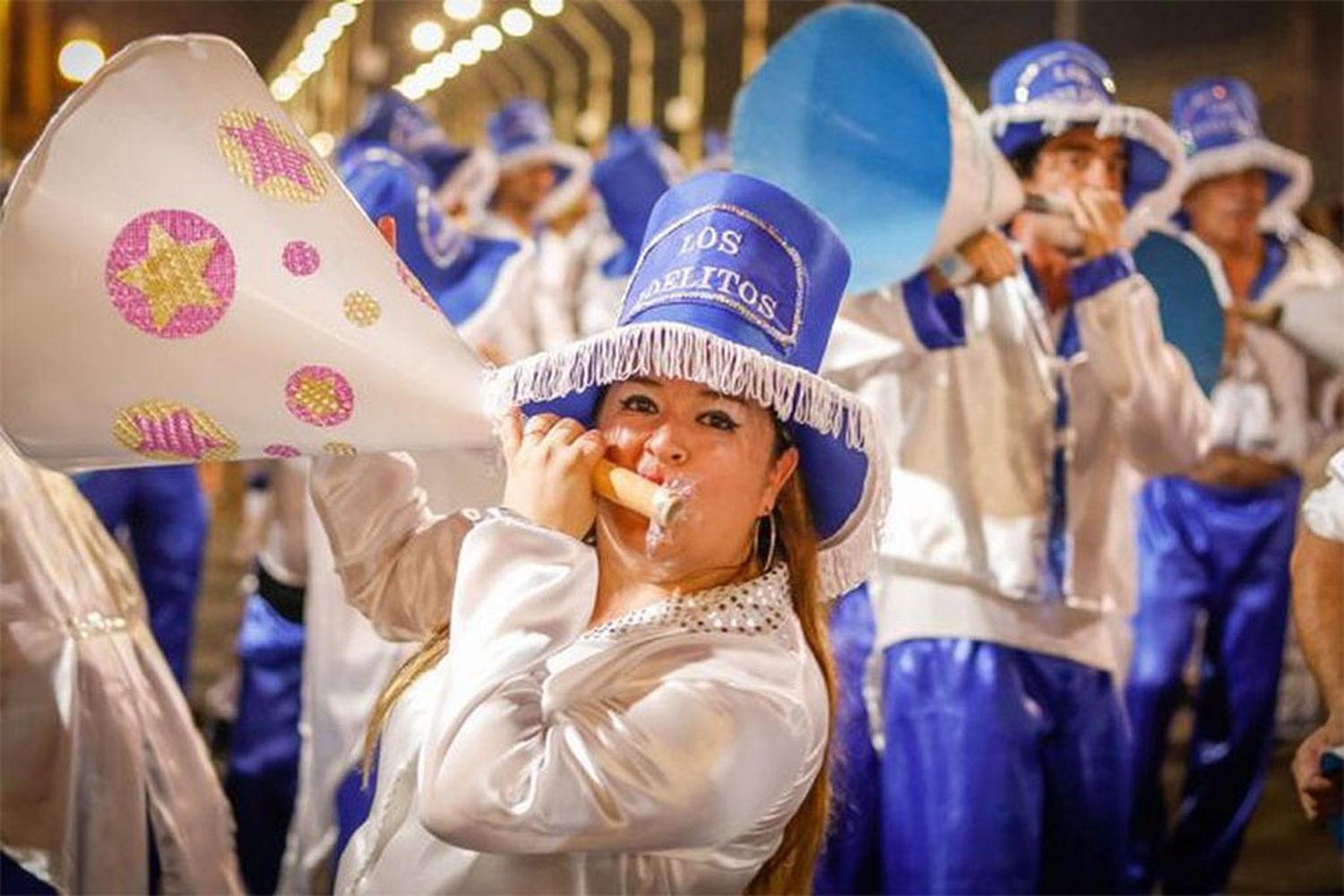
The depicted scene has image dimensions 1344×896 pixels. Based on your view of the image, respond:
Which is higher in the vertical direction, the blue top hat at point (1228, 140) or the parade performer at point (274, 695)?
the blue top hat at point (1228, 140)

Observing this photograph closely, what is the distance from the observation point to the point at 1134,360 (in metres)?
4.07

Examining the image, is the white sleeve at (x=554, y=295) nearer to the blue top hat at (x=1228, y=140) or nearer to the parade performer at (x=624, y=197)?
the parade performer at (x=624, y=197)

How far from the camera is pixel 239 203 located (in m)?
2.42

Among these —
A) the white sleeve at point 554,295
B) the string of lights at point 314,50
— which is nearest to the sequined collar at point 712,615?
the white sleeve at point 554,295

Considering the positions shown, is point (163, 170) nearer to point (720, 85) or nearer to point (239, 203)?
point (239, 203)

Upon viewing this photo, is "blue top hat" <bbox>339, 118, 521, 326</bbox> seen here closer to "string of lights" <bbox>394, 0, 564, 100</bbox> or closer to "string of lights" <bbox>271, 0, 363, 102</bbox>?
"string of lights" <bbox>394, 0, 564, 100</bbox>

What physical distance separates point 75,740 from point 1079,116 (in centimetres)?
236

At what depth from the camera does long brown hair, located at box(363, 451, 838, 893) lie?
255 centimetres

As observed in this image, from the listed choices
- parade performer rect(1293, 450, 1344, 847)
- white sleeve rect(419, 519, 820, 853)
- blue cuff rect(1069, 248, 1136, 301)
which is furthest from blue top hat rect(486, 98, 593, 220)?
white sleeve rect(419, 519, 820, 853)

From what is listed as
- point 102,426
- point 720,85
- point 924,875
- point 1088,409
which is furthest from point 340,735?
point 720,85

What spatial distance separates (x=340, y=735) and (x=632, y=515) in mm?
2590

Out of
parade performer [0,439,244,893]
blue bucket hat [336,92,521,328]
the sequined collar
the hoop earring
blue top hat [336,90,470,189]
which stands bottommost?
parade performer [0,439,244,893]

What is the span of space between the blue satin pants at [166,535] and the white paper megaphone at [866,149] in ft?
7.27

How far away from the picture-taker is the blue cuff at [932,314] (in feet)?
13.3
